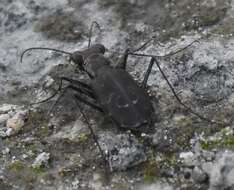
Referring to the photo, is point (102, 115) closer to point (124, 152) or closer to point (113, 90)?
point (113, 90)

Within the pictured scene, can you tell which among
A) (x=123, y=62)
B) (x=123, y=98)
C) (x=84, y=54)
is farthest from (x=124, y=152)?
(x=84, y=54)

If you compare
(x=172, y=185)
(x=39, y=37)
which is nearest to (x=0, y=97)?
(x=39, y=37)

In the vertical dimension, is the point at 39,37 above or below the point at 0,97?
above

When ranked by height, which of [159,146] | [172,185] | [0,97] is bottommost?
[172,185]

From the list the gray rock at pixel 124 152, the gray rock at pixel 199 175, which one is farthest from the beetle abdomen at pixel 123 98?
the gray rock at pixel 199 175

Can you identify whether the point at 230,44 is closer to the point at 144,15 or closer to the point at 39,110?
the point at 144,15

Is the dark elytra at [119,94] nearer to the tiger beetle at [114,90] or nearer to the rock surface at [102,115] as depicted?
the tiger beetle at [114,90]
